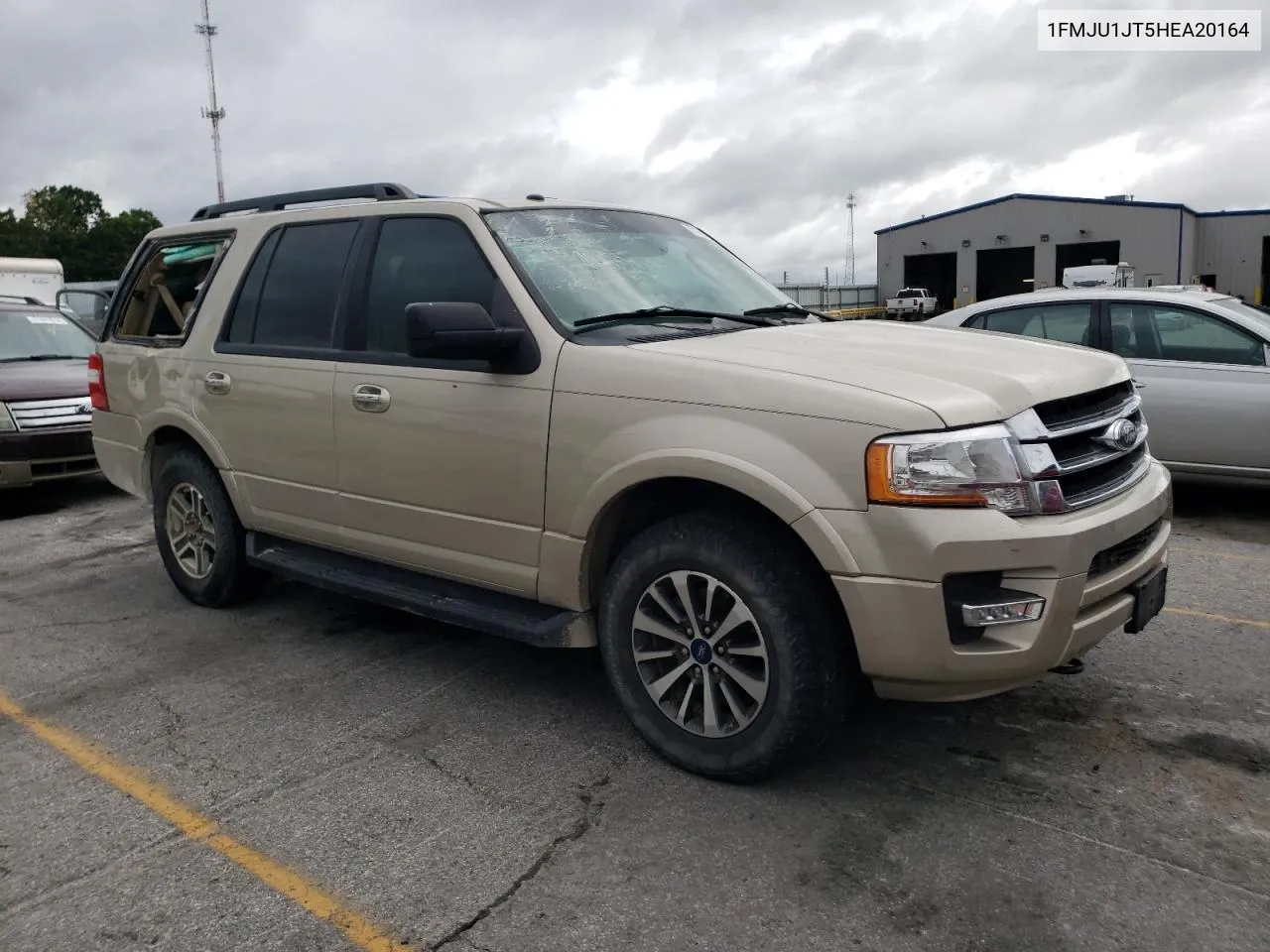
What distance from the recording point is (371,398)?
165 inches

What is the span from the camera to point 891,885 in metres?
2.82

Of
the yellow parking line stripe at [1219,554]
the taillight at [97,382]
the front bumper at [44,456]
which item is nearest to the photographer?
the taillight at [97,382]

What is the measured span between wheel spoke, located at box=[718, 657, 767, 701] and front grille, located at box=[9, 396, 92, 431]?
7.10 metres

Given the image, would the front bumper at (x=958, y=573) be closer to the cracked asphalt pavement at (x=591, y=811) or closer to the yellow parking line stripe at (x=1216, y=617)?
the cracked asphalt pavement at (x=591, y=811)

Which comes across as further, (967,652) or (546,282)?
(546,282)

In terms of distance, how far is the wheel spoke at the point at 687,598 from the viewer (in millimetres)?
3326

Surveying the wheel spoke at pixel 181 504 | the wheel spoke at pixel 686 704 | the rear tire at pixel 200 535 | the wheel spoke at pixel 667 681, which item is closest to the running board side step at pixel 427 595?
the rear tire at pixel 200 535

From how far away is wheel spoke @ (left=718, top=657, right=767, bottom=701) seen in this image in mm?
3209

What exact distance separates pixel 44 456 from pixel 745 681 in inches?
293

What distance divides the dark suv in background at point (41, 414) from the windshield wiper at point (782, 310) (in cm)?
586

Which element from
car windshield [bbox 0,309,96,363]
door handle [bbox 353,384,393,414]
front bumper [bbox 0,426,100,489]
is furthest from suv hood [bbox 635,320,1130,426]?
car windshield [bbox 0,309,96,363]

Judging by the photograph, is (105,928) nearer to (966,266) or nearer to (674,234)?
(674,234)

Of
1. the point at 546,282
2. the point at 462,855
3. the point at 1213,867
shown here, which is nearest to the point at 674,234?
the point at 546,282

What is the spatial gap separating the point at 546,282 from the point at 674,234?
1017 mm
